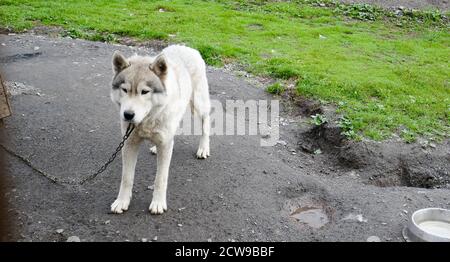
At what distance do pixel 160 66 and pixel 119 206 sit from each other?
164 centimetres

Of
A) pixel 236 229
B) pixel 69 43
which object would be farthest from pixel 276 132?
pixel 69 43

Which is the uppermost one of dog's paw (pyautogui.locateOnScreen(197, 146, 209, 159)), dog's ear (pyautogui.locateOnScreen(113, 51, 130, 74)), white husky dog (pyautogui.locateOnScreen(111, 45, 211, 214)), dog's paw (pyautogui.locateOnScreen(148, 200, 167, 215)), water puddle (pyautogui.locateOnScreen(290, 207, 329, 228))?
dog's ear (pyautogui.locateOnScreen(113, 51, 130, 74))

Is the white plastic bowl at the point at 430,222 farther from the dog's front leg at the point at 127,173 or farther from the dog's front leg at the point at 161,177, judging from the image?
the dog's front leg at the point at 127,173

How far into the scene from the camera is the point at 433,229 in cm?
534

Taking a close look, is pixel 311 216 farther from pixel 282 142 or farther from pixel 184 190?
pixel 282 142

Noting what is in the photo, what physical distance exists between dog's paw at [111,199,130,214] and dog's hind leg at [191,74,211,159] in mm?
1705

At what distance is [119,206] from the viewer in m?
5.45

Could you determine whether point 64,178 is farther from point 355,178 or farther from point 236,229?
point 355,178

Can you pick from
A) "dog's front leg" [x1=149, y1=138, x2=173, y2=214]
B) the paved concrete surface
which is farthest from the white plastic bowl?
"dog's front leg" [x1=149, y1=138, x2=173, y2=214]

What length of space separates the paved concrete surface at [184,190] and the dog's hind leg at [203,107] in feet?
0.52

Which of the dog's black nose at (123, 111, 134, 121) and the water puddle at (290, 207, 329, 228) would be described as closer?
the dog's black nose at (123, 111, 134, 121)

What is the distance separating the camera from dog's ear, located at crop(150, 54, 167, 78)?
4.86 m

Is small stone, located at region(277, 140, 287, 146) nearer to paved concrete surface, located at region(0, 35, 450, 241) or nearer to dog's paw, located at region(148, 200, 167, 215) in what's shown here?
paved concrete surface, located at region(0, 35, 450, 241)
